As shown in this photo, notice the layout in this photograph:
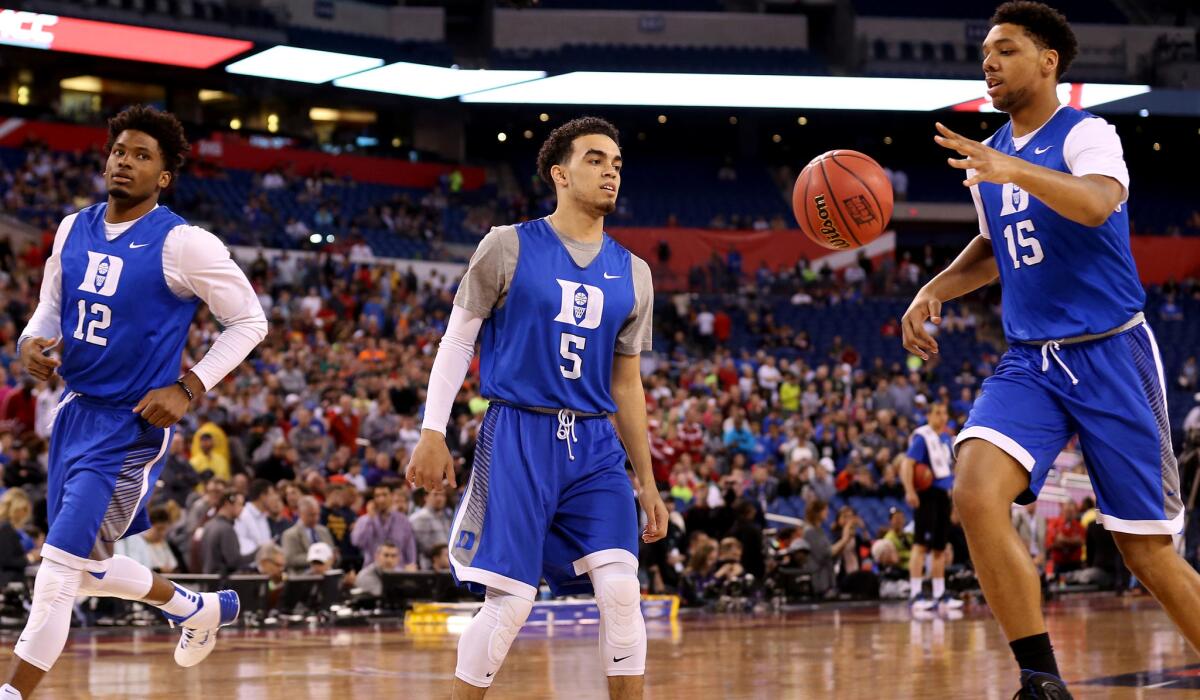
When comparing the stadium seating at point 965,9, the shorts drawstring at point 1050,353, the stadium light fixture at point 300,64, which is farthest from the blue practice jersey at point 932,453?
the stadium seating at point 965,9

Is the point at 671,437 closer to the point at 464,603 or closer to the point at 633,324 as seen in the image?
the point at 464,603

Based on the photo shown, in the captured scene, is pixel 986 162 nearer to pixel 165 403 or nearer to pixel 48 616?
pixel 165 403

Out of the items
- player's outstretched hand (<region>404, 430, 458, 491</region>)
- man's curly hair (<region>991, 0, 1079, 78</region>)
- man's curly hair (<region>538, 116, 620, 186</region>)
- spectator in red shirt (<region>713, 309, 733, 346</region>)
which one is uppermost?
spectator in red shirt (<region>713, 309, 733, 346</region>)

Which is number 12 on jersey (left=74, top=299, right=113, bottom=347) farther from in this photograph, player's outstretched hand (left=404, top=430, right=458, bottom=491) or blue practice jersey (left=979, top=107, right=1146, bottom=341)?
blue practice jersey (left=979, top=107, right=1146, bottom=341)

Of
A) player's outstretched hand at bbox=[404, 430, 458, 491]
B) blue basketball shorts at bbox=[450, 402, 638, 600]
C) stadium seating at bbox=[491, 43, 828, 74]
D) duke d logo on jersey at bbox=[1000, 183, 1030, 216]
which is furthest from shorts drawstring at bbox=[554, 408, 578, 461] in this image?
stadium seating at bbox=[491, 43, 828, 74]

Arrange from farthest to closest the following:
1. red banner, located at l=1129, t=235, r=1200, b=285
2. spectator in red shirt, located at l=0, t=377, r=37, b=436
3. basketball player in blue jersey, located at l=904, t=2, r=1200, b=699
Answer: red banner, located at l=1129, t=235, r=1200, b=285, spectator in red shirt, located at l=0, t=377, r=37, b=436, basketball player in blue jersey, located at l=904, t=2, r=1200, b=699

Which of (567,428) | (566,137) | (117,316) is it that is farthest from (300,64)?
(567,428)

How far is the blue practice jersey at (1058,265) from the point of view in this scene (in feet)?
15.4

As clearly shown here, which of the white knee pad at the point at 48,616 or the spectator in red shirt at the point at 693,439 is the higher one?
the spectator in red shirt at the point at 693,439

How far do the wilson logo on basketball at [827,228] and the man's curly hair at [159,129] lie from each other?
2.59 m

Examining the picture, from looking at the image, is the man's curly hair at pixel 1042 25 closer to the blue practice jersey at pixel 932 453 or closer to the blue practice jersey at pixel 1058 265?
the blue practice jersey at pixel 1058 265

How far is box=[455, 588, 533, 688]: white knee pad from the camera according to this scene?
4.65m

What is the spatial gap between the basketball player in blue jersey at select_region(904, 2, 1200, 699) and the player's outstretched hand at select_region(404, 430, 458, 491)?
1.67 metres

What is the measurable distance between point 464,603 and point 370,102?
89.3ft
